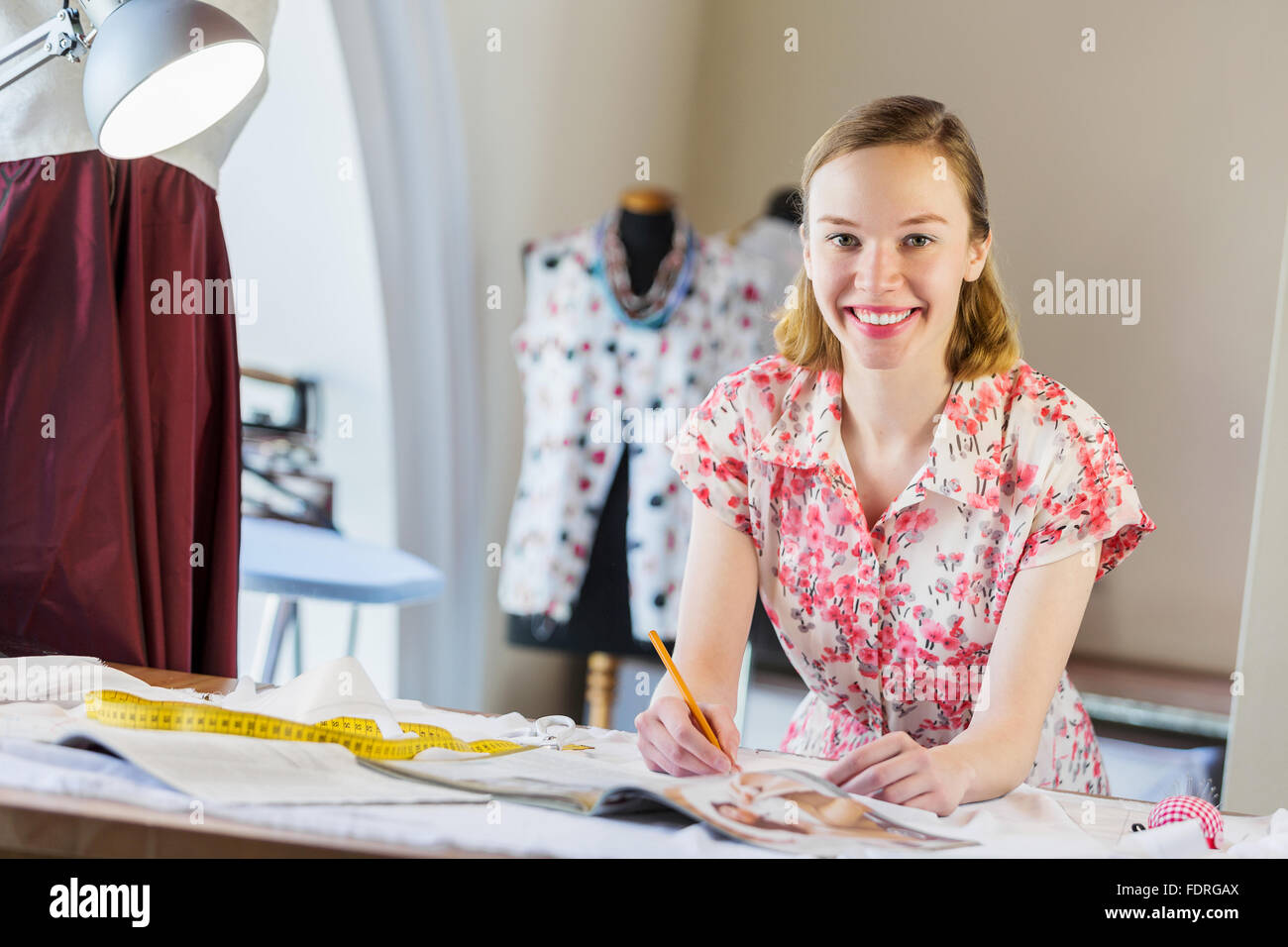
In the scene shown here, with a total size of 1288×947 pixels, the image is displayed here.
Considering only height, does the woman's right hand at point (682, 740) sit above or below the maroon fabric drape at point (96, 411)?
below

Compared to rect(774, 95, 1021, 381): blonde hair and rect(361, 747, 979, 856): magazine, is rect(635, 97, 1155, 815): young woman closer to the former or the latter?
rect(774, 95, 1021, 381): blonde hair

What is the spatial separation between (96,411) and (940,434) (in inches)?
39.8

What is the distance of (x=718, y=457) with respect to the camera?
4.53 feet

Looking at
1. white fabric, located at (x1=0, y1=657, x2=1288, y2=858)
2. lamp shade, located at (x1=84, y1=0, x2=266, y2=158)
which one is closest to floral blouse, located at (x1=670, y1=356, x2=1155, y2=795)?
white fabric, located at (x1=0, y1=657, x2=1288, y2=858)

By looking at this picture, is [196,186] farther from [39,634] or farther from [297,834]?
[297,834]

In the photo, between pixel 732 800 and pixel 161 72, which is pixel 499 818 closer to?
pixel 732 800

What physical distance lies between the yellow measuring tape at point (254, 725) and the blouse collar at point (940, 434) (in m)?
0.55

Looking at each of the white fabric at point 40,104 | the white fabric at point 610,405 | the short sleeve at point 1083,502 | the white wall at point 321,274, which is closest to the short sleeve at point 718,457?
the short sleeve at point 1083,502

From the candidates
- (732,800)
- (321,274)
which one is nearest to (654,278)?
(321,274)

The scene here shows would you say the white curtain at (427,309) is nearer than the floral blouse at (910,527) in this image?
No

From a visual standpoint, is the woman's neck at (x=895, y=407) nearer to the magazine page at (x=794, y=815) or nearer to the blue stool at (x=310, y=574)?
the magazine page at (x=794, y=815)

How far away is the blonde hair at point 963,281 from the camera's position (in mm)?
1257

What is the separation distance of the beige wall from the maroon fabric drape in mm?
1794
